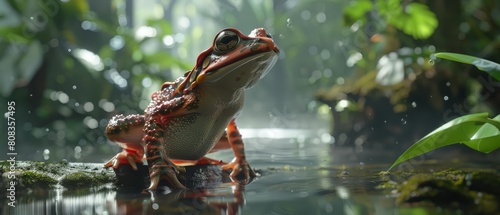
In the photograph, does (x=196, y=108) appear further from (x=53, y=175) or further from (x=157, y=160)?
(x=53, y=175)

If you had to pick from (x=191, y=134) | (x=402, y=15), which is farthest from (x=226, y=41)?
(x=402, y=15)

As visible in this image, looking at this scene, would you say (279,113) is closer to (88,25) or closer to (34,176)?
(88,25)

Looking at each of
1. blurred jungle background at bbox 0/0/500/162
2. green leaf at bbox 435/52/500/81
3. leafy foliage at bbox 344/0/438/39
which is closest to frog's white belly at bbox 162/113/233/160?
green leaf at bbox 435/52/500/81

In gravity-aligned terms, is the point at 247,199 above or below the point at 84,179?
below

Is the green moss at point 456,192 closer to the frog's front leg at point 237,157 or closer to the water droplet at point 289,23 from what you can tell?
the frog's front leg at point 237,157

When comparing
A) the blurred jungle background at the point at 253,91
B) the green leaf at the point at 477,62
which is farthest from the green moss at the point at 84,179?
the blurred jungle background at the point at 253,91

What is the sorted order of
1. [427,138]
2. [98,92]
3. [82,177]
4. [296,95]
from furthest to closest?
[296,95]
[98,92]
[82,177]
[427,138]

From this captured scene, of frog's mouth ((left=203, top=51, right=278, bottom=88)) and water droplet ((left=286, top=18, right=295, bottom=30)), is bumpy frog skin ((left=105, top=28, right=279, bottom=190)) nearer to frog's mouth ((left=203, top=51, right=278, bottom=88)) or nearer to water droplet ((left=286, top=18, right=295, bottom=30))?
frog's mouth ((left=203, top=51, right=278, bottom=88))

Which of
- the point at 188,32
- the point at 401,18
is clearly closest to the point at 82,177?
the point at 401,18
